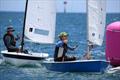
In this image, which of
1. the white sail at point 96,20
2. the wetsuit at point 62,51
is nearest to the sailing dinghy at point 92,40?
the white sail at point 96,20

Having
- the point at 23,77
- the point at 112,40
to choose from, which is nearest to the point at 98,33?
the point at 112,40

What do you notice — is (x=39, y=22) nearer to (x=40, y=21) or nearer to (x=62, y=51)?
(x=40, y=21)

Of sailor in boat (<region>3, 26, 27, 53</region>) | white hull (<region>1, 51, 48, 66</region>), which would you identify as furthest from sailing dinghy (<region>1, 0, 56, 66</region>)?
white hull (<region>1, 51, 48, 66</region>)

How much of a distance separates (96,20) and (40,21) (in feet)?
12.6

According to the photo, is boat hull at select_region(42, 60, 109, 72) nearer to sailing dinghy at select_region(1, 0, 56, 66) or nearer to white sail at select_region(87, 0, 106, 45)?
white sail at select_region(87, 0, 106, 45)

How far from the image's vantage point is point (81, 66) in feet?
71.7

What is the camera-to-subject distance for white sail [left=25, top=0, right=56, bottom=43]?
84.4 feet

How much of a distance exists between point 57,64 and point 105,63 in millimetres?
1737

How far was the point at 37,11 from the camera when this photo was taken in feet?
85.9

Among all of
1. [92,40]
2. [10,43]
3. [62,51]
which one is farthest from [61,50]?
[10,43]

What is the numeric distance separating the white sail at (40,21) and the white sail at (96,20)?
3216mm

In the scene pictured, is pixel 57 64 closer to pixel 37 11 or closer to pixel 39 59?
pixel 39 59

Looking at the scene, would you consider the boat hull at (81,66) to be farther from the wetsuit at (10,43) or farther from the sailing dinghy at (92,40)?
the wetsuit at (10,43)

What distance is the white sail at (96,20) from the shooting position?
2272 centimetres
